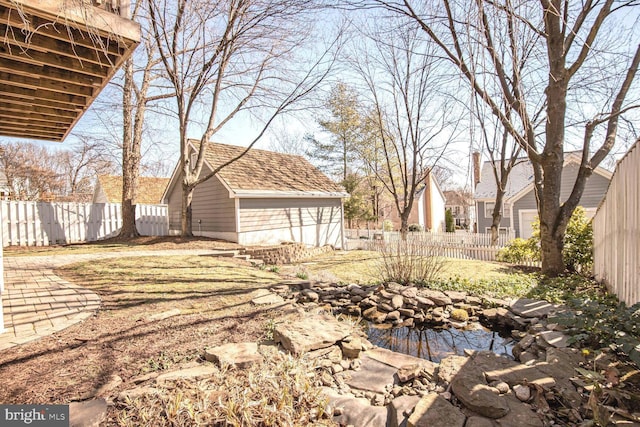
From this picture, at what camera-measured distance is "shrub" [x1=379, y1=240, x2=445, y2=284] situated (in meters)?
6.15

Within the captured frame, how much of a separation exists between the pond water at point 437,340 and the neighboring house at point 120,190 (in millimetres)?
18881

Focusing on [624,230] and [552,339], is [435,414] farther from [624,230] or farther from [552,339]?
[624,230]

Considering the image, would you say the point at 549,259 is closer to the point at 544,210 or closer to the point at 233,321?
the point at 544,210

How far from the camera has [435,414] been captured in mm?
2039

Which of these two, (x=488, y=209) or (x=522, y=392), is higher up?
(x=488, y=209)

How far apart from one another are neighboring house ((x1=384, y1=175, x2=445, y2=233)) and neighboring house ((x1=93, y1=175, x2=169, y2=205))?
18435mm

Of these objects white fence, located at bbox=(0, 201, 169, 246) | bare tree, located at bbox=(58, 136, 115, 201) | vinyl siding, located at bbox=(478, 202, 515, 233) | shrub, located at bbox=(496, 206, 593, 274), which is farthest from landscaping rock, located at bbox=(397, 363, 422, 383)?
bare tree, located at bbox=(58, 136, 115, 201)

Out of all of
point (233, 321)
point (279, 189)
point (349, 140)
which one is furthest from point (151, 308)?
point (349, 140)

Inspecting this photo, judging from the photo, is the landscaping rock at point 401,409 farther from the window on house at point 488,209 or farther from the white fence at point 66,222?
the window on house at point 488,209

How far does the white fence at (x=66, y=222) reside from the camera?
11180mm

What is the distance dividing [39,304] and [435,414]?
4.83 meters

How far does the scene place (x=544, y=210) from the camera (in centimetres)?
664

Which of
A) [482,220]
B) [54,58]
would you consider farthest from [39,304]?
[482,220]

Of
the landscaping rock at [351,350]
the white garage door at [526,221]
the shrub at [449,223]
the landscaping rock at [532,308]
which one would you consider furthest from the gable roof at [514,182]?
the landscaping rock at [351,350]
